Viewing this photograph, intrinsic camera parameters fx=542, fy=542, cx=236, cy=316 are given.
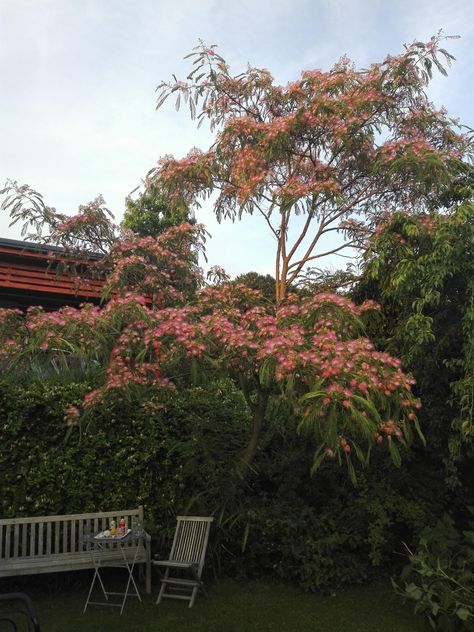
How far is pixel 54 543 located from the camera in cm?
547

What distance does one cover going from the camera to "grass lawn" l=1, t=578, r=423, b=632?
14.5 feet

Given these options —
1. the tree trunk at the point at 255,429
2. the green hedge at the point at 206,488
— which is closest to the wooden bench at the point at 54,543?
the green hedge at the point at 206,488

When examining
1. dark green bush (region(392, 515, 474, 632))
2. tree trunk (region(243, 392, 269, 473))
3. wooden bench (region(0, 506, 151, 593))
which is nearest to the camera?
dark green bush (region(392, 515, 474, 632))

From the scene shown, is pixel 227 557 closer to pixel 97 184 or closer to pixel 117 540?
pixel 117 540

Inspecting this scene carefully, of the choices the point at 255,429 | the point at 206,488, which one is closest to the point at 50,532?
the point at 206,488

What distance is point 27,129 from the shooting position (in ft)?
22.2

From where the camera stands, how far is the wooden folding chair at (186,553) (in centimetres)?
497

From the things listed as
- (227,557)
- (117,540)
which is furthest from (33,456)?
(227,557)

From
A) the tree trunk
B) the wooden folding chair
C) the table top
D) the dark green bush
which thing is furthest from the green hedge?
the dark green bush

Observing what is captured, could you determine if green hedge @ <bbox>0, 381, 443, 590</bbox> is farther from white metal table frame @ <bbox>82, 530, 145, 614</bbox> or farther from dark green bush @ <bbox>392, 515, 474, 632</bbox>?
dark green bush @ <bbox>392, 515, 474, 632</bbox>

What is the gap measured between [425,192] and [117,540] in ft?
16.3

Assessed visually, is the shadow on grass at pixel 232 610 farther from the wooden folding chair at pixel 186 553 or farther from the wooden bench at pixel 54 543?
the wooden bench at pixel 54 543

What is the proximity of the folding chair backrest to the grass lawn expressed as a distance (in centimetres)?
40

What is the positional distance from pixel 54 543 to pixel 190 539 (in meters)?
1.39
